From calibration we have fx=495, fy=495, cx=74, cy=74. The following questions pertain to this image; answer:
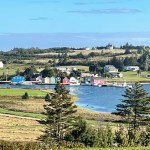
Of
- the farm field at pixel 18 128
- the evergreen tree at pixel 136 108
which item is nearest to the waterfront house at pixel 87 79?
the farm field at pixel 18 128

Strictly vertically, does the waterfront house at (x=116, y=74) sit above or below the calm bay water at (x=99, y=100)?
above

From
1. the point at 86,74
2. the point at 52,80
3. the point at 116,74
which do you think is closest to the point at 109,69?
the point at 116,74

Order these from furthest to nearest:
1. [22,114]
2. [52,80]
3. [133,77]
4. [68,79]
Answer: [133,77] → [52,80] → [68,79] → [22,114]

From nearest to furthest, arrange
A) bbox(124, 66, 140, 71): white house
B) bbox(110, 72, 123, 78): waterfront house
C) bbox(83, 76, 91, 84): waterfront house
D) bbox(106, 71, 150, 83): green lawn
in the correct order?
bbox(83, 76, 91, 84): waterfront house
bbox(106, 71, 150, 83): green lawn
bbox(110, 72, 123, 78): waterfront house
bbox(124, 66, 140, 71): white house

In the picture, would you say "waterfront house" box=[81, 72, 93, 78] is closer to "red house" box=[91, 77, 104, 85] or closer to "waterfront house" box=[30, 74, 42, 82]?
"red house" box=[91, 77, 104, 85]

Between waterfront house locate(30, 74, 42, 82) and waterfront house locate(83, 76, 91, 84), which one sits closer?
waterfront house locate(30, 74, 42, 82)

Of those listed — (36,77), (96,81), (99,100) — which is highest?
(36,77)

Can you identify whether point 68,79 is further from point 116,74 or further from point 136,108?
point 136,108

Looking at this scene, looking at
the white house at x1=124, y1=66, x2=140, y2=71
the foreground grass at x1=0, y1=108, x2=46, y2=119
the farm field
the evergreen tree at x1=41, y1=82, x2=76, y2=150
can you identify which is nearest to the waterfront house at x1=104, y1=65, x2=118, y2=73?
the white house at x1=124, y1=66, x2=140, y2=71

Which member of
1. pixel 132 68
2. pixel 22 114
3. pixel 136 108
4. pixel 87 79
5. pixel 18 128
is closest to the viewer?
pixel 136 108

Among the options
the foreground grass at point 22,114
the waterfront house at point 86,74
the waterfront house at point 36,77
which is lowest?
the foreground grass at point 22,114

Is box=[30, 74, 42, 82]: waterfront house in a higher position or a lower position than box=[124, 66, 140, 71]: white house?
lower

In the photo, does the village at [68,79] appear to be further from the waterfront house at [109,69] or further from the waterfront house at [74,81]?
the waterfront house at [109,69]

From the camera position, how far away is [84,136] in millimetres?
33438
